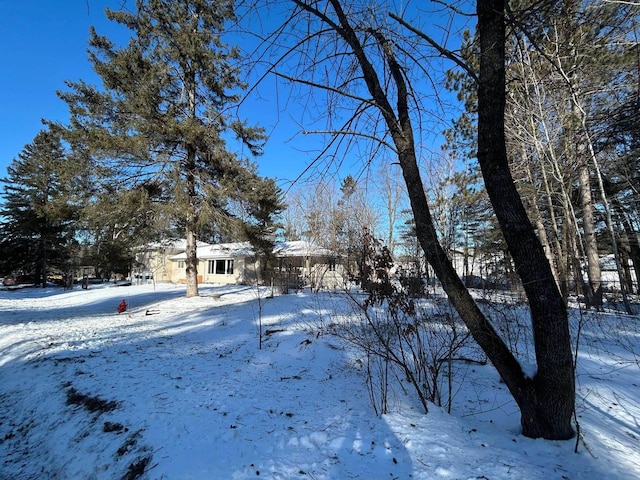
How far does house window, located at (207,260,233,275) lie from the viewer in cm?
2717

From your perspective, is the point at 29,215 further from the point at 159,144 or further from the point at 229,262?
the point at 159,144

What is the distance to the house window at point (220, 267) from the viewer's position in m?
27.2

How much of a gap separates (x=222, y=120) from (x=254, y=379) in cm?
1119

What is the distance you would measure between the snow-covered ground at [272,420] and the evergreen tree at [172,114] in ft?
27.3

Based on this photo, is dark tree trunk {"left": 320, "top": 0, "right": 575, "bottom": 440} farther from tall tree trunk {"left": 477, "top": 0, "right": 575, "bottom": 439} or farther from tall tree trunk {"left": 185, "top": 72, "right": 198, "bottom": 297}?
tall tree trunk {"left": 185, "top": 72, "right": 198, "bottom": 297}

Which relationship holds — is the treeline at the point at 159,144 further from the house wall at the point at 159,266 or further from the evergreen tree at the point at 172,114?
the house wall at the point at 159,266

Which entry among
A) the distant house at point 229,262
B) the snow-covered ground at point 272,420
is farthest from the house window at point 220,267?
the snow-covered ground at point 272,420

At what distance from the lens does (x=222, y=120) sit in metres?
12.8

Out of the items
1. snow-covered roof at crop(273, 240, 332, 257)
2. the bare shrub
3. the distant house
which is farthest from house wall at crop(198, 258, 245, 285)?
the bare shrub

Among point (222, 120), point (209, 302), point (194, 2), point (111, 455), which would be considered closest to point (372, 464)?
point (111, 455)

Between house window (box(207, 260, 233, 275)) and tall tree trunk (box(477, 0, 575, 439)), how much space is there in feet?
86.0

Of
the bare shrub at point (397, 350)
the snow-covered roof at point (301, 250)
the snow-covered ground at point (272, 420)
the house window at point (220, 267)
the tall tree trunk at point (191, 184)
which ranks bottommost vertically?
the snow-covered ground at point (272, 420)

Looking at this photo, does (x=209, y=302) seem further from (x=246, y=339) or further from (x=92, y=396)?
(x=92, y=396)

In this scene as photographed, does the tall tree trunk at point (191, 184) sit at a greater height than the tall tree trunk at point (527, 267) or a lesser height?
greater
